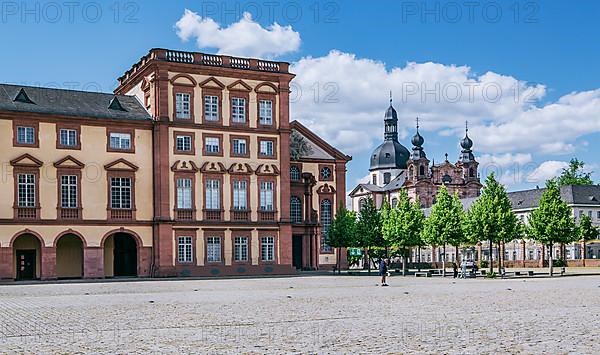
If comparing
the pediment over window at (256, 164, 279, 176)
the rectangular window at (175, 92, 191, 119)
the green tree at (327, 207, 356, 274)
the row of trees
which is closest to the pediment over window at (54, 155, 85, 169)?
the rectangular window at (175, 92, 191, 119)

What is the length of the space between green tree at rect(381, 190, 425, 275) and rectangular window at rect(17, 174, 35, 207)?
1036 inches

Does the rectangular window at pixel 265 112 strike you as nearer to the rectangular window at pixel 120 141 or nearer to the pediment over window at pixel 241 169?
the pediment over window at pixel 241 169

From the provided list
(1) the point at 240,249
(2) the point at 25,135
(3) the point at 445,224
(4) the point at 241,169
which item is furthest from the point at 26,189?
(3) the point at 445,224

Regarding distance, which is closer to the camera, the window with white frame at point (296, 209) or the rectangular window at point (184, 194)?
the rectangular window at point (184, 194)

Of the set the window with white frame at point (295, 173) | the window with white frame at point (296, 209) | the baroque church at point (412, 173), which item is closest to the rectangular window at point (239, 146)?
the window with white frame at point (295, 173)

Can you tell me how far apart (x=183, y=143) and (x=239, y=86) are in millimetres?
6252

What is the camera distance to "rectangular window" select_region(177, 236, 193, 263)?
195 ft

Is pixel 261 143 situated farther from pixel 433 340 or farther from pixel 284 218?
pixel 433 340

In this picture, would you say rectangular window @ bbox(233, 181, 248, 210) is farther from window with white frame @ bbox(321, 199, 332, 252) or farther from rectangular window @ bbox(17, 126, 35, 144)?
rectangular window @ bbox(17, 126, 35, 144)

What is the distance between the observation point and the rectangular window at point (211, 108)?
6097 centimetres

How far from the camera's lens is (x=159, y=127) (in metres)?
59.1

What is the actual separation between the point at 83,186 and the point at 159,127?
Answer: 6.83 meters

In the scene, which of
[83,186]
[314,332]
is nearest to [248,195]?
[83,186]

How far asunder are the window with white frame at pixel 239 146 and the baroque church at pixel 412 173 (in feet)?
225
